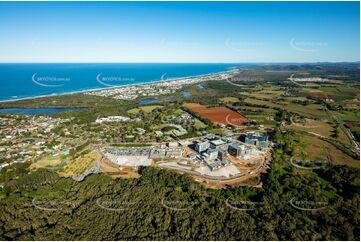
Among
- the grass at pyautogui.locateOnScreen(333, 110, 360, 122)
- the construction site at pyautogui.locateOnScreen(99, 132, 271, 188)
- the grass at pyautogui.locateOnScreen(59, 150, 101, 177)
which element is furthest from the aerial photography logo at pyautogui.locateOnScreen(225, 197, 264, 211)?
the grass at pyautogui.locateOnScreen(333, 110, 360, 122)

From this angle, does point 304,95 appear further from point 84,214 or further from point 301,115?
point 84,214

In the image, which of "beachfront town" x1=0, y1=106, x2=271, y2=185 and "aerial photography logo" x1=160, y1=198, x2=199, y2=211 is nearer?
"aerial photography logo" x1=160, y1=198, x2=199, y2=211

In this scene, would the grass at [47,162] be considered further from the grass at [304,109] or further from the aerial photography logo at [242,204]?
the grass at [304,109]

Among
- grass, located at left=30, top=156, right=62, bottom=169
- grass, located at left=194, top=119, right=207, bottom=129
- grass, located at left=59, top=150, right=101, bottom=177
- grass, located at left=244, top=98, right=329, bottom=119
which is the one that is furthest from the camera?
grass, located at left=244, top=98, right=329, bottom=119

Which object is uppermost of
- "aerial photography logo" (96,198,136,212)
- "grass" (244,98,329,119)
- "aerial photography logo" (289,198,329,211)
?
"grass" (244,98,329,119)

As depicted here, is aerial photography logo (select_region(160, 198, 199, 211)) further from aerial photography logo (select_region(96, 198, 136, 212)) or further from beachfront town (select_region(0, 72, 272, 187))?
beachfront town (select_region(0, 72, 272, 187))

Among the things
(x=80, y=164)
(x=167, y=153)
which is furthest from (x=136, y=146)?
(x=80, y=164)

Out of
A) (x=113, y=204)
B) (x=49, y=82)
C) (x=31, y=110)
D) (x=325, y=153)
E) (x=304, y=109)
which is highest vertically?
(x=49, y=82)

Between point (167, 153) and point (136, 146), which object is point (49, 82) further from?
point (167, 153)
